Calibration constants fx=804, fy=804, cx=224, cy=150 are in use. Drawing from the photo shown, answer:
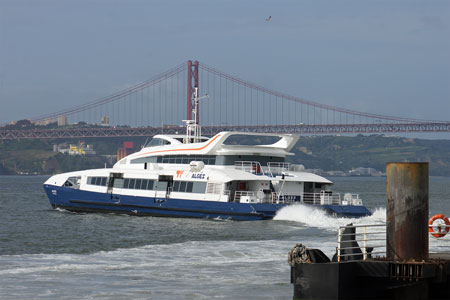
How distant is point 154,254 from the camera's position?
837 inches

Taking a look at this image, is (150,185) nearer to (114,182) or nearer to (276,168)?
(114,182)

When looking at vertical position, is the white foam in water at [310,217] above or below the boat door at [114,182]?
below

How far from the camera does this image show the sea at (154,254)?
15.4 metres

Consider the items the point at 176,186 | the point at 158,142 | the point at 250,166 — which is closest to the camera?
the point at 176,186

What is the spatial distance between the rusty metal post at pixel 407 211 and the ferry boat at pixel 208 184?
1753 centimetres

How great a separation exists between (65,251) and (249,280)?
773 centimetres

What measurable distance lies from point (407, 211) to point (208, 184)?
1915 cm

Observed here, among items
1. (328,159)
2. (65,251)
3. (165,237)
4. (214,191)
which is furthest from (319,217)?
(328,159)

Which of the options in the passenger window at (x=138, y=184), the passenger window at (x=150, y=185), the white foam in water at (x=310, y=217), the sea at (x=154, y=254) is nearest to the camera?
the sea at (x=154, y=254)

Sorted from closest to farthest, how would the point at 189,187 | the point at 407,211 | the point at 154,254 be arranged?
the point at 407,211, the point at 154,254, the point at 189,187

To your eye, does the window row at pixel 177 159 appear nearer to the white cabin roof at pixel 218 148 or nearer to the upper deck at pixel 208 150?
the upper deck at pixel 208 150

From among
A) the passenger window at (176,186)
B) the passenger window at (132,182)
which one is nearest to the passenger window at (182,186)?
the passenger window at (176,186)

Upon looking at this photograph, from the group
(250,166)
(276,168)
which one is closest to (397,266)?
(250,166)

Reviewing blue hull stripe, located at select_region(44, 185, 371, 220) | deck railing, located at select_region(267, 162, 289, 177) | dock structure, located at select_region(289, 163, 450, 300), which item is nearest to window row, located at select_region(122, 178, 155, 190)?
blue hull stripe, located at select_region(44, 185, 371, 220)
